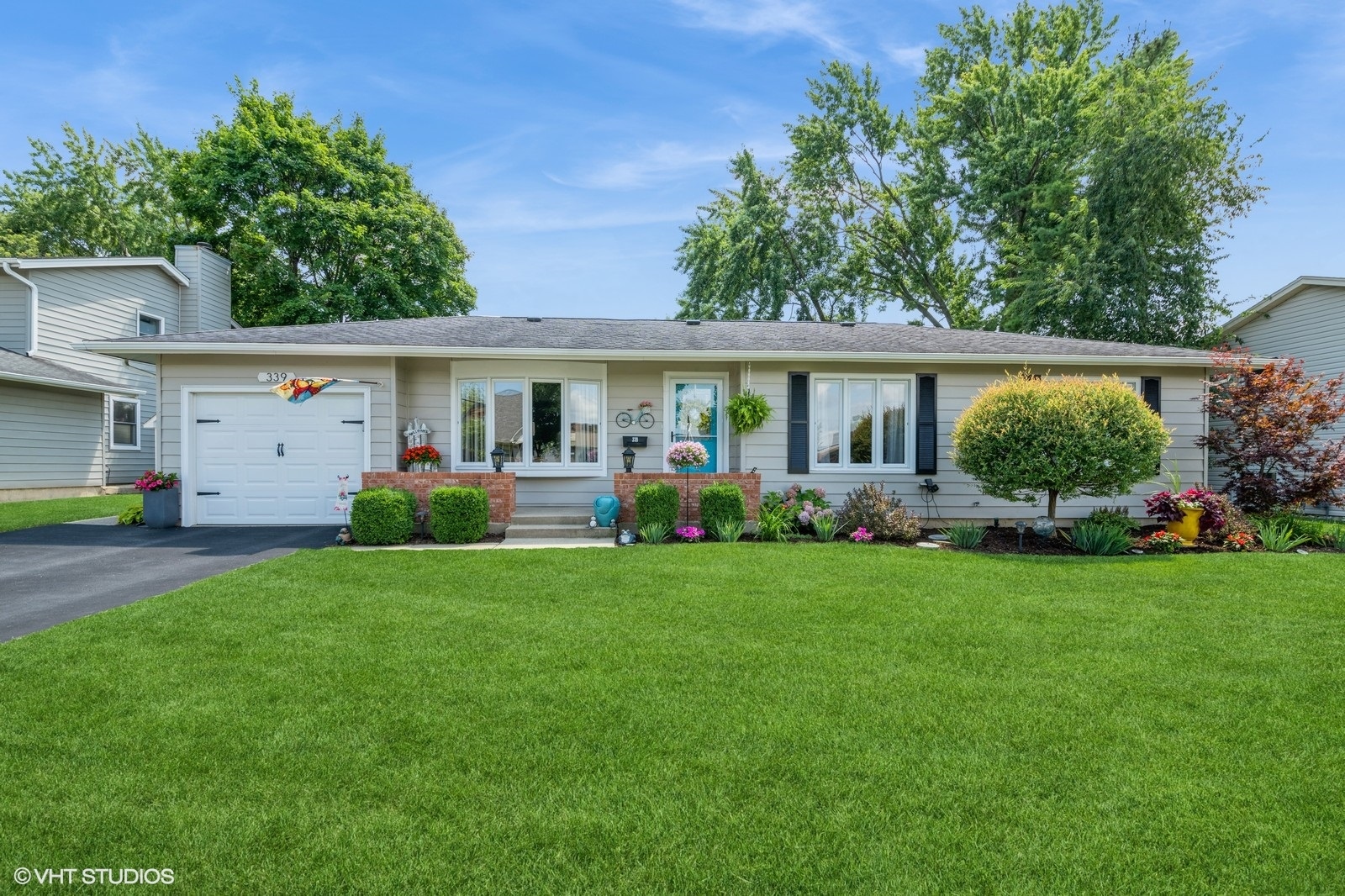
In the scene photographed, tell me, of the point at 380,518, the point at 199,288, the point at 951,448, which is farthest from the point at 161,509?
the point at 199,288

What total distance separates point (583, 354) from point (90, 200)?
27.5 metres

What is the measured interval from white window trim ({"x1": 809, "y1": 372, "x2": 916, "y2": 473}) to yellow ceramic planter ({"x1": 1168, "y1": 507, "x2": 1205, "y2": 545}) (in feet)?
11.0

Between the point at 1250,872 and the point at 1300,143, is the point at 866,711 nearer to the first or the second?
the point at 1250,872

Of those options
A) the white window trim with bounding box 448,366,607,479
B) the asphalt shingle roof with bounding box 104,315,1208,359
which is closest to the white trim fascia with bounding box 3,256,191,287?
the asphalt shingle roof with bounding box 104,315,1208,359

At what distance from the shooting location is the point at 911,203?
22.2 metres

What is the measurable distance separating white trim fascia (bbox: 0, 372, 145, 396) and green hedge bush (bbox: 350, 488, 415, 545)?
9361mm

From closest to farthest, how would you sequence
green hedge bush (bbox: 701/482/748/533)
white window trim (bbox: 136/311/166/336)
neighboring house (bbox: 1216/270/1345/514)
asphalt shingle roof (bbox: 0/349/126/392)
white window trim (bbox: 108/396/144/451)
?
1. green hedge bush (bbox: 701/482/748/533)
2. asphalt shingle roof (bbox: 0/349/126/392)
3. neighboring house (bbox: 1216/270/1345/514)
4. white window trim (bbox: 108/396/144/451)
5. white window trim (bbox: 136/311/166/336)

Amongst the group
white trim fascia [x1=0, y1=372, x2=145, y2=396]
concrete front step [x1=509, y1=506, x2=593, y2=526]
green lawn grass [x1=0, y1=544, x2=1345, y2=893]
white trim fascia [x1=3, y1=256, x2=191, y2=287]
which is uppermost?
white trim fascia [x1=3, y1=256, x2=191, y2=287]

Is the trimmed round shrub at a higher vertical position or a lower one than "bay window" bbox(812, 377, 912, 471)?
lower

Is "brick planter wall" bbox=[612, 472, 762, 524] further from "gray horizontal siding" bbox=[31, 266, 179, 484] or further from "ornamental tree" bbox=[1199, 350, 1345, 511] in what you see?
"gray horizontal siding" bbox=[31, 266, 179, 484]

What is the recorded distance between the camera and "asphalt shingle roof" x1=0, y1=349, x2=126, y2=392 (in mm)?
12866

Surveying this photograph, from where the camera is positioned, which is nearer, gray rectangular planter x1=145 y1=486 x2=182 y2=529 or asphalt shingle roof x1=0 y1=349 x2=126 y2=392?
gray rectangular planter x1=145 y1=486 x2=182 y2=529

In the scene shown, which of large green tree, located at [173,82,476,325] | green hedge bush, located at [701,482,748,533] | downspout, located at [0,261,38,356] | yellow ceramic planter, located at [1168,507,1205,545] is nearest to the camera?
yellow ceramic planter, located at [1168,507,1205,545]

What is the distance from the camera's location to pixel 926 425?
1010 cm
